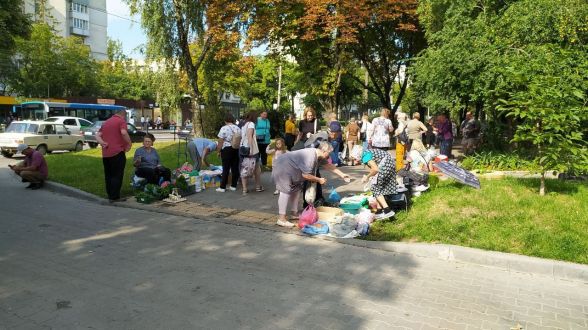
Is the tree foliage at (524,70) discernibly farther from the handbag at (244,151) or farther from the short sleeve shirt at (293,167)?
the handbag at (244,151)

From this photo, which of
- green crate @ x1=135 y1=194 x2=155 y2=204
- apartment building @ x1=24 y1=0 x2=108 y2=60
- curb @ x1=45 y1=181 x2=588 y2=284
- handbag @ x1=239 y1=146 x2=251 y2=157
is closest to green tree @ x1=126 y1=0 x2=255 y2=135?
handbag @ x1=239 y1=146 x2=251 y2=157

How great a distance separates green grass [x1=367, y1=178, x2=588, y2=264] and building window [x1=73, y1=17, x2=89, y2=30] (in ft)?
259

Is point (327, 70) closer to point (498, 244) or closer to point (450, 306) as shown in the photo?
point (498, 244)

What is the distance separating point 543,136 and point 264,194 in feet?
18.0

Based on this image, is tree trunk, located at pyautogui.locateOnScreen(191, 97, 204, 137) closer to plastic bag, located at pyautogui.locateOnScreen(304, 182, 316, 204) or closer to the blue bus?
plastic bag, located at pyautogui.locateOnScreen(304, 182, 316, 204)

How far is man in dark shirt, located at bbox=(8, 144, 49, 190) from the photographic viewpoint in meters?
11.1

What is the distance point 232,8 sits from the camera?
19516mm

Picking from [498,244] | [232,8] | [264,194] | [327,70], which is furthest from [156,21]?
[498,244]

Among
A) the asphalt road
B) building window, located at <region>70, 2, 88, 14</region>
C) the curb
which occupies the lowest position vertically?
the asphalt road

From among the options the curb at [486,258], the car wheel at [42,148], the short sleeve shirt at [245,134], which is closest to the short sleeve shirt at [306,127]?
the short sleeve shirt at [245,134]

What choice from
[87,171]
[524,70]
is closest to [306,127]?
[524,70]

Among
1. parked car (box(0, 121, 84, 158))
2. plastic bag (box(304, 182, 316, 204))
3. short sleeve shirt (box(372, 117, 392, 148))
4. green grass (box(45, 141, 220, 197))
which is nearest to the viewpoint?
plastic bag (box(304, 182, 316, 204))

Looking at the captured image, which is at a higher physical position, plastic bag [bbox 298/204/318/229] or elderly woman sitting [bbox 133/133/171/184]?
elderly woman sitting [bbox 133/133/171/184]

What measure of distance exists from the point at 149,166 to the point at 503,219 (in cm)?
717
